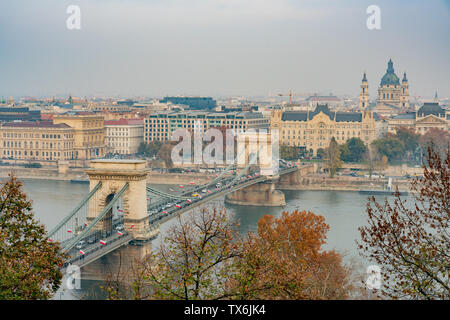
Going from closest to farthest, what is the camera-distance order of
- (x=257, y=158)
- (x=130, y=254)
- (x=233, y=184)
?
(x=130, y=254), (x=233, y=184), (x=257, y=158)

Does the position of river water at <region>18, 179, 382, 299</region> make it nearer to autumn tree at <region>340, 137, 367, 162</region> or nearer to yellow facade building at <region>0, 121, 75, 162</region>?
yellow facade building at <region>0, 121, 75, 162</region>

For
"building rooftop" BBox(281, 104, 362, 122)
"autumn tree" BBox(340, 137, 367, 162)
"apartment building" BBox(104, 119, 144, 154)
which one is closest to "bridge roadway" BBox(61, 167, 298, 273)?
"autumn tree" BBox(340, 137, 367, 162)

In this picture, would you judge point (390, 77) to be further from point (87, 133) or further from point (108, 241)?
point (108, 241)

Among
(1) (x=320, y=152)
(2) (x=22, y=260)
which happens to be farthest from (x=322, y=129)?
(2) (x=22, y=260)
